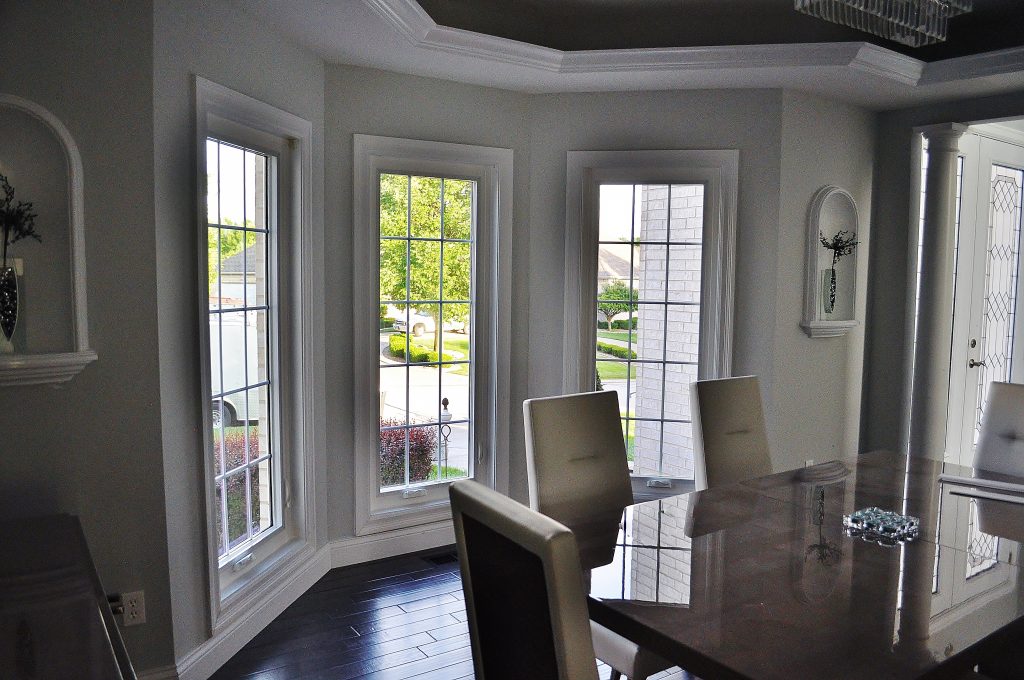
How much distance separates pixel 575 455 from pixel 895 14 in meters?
1.69

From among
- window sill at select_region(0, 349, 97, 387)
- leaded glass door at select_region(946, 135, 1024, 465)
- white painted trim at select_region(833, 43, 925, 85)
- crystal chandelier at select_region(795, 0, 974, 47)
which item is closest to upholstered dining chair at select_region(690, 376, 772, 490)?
crystal chandelier at select_region(795, 0, 974, 47)

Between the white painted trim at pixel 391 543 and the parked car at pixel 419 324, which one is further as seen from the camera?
the parked car at pixel 419 324

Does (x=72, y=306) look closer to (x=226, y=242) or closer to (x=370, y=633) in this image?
(x=226, y=242)

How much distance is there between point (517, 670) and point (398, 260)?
2.71 m

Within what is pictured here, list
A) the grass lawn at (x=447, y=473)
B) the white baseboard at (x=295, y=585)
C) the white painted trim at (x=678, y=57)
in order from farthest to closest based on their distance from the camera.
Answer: the grass lawn at (x=447, y=473), the white painted trim at (x=678, y=57), the white baseboard at (x=295, y=585)

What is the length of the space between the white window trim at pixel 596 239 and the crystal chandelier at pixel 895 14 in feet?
5.42

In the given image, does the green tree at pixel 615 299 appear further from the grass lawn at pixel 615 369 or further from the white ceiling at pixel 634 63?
the white ceiling at pixel 634 63

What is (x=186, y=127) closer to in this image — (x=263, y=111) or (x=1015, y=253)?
(x=263, y=111)

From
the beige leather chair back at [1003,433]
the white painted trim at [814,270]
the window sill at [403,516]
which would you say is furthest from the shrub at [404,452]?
the beige leather chair back at [1003,433]

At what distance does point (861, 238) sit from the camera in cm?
467

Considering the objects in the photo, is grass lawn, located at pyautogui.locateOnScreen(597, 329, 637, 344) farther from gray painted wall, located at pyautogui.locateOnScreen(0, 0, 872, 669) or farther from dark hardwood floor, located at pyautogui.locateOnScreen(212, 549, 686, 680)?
dark hardwood floor, located at pyautogui.locateOnScreen(212, 549, 686, 680)

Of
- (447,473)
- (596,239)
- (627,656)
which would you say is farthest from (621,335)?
(627,656)

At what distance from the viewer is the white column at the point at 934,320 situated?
458cm

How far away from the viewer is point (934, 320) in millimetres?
4598
